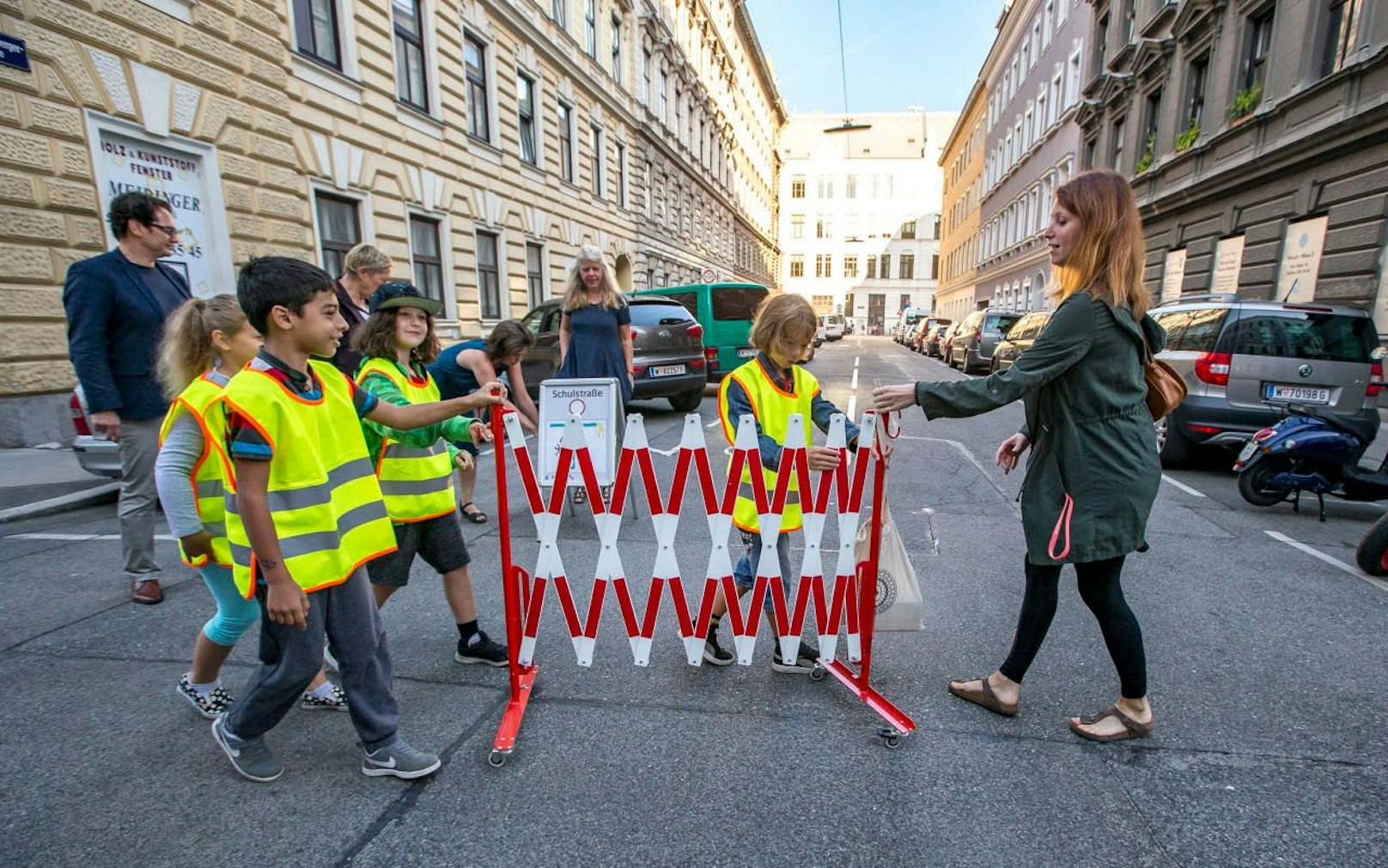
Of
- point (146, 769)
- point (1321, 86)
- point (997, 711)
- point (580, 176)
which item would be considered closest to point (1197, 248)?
point (1321, 86)

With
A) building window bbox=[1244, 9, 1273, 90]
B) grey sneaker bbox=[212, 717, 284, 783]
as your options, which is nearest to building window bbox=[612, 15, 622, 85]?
building window bbox=[1244, 9, 1273, 90]

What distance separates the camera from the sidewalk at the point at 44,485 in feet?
17.2

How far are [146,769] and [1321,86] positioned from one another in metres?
17.4

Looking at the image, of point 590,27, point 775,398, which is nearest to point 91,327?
point 775,398

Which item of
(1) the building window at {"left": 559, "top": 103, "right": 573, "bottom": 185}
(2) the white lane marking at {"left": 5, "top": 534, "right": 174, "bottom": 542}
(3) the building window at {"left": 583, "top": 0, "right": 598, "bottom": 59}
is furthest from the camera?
(3) the building window at {"left": 583, "top": 0, "right": 598, "bottom": 59}

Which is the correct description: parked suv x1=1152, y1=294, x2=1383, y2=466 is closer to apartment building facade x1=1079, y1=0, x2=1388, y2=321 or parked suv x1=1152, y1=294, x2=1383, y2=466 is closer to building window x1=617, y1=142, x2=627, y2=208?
apartment building facade x1=1079, y1=0, x2=1388, y2=321

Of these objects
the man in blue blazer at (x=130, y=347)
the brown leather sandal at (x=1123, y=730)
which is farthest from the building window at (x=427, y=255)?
the brown leather sandal at (x=1123, y=730)

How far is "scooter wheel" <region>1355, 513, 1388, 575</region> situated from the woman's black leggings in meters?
2.98

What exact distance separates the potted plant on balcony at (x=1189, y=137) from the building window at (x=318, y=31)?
62.0 feet

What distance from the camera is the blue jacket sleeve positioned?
3.36 metres

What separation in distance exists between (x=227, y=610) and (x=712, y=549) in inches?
71.9

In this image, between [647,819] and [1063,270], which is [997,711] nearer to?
[647,819]

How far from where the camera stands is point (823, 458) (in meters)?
2.40

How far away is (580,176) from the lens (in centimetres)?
1991
